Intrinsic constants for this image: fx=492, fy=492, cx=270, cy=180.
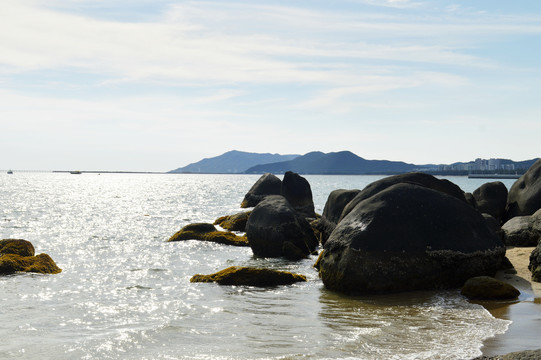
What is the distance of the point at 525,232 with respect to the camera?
54.0ft

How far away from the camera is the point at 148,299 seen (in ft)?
38.5

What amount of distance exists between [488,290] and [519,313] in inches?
53.5

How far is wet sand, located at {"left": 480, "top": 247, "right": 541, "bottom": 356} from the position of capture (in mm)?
7438

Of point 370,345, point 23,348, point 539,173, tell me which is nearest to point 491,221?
point 539,173

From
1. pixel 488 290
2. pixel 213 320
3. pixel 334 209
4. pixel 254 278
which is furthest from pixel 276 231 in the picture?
pixel 488 290

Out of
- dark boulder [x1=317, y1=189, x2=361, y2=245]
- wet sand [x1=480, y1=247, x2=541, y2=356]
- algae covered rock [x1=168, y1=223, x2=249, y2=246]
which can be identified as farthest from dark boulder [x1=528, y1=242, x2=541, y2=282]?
algae covered rock [x1=168, y1=223, x2=249, y2=246]

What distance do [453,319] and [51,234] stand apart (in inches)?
912

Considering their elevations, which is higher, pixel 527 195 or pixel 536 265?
pixel 527 195

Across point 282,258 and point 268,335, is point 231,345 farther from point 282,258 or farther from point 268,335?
point 282,258

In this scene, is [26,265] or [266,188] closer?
[26,265]

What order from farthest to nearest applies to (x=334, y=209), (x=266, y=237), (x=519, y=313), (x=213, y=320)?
(x=334, y=209)
(x=266, y=237)
(x=213, y=320)
(x=519, y=313)

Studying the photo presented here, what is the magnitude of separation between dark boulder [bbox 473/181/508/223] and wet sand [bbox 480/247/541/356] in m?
9.67

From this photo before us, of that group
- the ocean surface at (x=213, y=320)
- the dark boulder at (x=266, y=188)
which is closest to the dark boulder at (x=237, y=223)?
the dark boulder at (x=266, y=188)

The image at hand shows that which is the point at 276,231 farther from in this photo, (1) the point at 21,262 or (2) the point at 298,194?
(2) the point at 298,194
